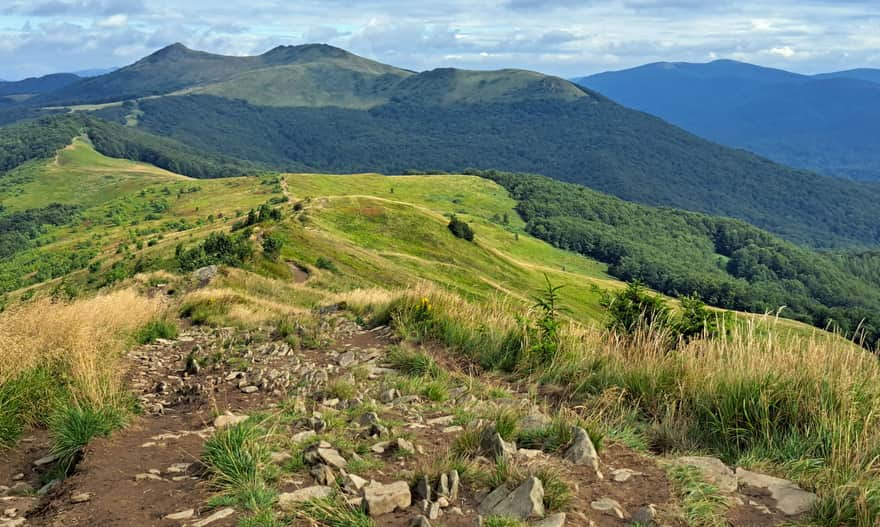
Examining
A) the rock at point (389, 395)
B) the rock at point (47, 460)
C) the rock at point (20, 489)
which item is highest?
the rock at point (47, 460)

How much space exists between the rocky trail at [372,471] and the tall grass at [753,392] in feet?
1.54

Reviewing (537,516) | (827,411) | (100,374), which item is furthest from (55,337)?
(827,411)

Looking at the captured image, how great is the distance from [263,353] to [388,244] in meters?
55.8

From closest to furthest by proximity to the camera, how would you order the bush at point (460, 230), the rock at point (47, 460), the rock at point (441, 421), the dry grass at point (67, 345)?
1. the rock at point (47, 460)
2. the rock at point (441, 421)
3. the dry grass at point (67, 345)
4. the bush at point (460, 230)

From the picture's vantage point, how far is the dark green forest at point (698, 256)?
132 metres

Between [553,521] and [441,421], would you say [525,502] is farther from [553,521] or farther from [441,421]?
[441,421]

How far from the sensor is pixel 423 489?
488 centimetres

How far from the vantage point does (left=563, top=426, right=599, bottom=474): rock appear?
537 centimetres

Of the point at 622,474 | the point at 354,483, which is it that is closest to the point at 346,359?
the point at 354,483

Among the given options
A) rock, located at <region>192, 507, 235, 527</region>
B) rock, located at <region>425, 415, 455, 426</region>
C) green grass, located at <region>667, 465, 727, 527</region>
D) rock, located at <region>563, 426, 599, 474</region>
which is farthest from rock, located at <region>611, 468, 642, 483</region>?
rock, located at <region>192, 507, 235, 527</region>

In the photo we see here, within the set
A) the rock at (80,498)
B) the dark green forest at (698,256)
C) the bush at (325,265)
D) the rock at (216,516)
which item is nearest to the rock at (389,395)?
the rock at (216,516)

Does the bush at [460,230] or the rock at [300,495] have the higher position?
the rock at [300,495]

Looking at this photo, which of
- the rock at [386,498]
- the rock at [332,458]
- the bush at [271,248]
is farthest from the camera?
the bush at [271,248]

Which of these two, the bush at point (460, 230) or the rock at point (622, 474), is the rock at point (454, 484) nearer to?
the rock at point (622, 474)
